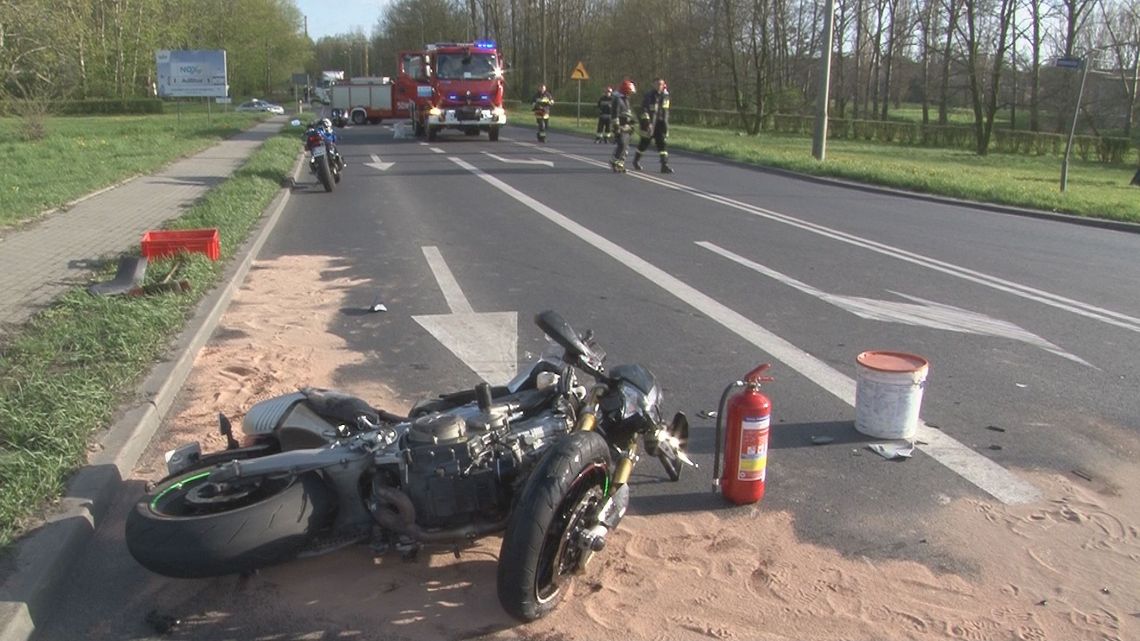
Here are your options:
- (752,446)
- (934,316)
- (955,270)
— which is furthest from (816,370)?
(955,270)

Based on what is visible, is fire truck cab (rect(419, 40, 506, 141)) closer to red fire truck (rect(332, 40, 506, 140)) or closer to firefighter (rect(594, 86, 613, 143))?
red fire truck (rect(332, 40, 506, 140))

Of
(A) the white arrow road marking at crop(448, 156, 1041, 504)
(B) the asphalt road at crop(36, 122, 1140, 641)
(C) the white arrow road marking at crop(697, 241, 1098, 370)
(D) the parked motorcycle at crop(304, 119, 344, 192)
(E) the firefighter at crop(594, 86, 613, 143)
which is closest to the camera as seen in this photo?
(B) the asphalt road at crop(36, 122, 1140, 641)

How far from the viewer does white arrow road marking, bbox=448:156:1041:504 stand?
469 cm

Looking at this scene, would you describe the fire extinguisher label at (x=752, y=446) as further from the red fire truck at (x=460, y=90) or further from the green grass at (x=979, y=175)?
the red fire truck at (x=460, y=90)

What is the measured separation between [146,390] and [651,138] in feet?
51.1

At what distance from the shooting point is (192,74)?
131ft

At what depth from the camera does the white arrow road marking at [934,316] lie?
7.48 meters

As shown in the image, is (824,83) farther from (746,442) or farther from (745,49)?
(745,49)

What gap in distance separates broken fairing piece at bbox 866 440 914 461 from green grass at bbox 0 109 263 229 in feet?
36.4

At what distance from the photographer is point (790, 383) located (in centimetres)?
620

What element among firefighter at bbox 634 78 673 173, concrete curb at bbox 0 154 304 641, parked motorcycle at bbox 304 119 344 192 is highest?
firefighter at bbox 634 78 673 173

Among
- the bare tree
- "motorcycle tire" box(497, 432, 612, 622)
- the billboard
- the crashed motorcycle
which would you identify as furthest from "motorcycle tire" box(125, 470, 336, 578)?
the bare tree

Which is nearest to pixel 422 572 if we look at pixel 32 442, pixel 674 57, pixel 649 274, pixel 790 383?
pixel 32 442

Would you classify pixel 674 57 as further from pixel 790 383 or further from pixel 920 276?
pixel 790 383
